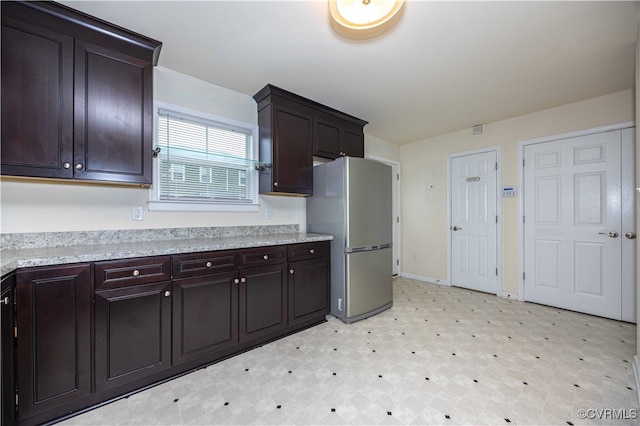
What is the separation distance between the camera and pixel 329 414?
151 cm

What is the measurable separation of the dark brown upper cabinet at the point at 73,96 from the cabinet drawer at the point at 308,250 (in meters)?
1.30

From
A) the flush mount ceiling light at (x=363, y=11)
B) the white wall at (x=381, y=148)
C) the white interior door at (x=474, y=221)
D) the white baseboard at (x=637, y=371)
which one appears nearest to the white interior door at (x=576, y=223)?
the white interior door at (x=474, y=221)

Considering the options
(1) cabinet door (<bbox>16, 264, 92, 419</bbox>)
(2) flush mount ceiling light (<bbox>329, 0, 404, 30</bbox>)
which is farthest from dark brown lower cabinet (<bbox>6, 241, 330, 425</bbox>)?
(2) flush mount ceiling light (<bbox>329, 0, 404, 30</bbox>)

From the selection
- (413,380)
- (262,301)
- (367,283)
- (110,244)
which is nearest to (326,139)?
(367,283)

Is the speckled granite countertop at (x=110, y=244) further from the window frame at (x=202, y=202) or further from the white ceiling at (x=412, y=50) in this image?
the white ceiling at (x=412, y=50)

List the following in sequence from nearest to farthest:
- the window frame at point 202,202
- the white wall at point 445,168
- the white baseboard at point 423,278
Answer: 1. the window frame at point 202,202
2. the white wall at point 445,168
3. the white baseboard at point 423,278

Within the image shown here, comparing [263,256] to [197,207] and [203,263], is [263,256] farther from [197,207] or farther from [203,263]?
[197,207]

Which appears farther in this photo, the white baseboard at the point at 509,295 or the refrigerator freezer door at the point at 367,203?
the white baseboard at the point at 509,295

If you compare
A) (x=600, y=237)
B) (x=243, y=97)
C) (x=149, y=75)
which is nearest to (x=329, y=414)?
(x=149, y=75)

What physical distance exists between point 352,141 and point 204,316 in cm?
263

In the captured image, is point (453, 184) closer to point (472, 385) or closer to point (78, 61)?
point (472, 385)

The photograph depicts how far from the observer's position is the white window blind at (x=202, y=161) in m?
2.32

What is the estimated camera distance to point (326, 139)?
314 cm

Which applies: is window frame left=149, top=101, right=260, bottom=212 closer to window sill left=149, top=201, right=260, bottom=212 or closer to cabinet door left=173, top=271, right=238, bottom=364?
window sill left=149, top=201, right=260, bottom=212
